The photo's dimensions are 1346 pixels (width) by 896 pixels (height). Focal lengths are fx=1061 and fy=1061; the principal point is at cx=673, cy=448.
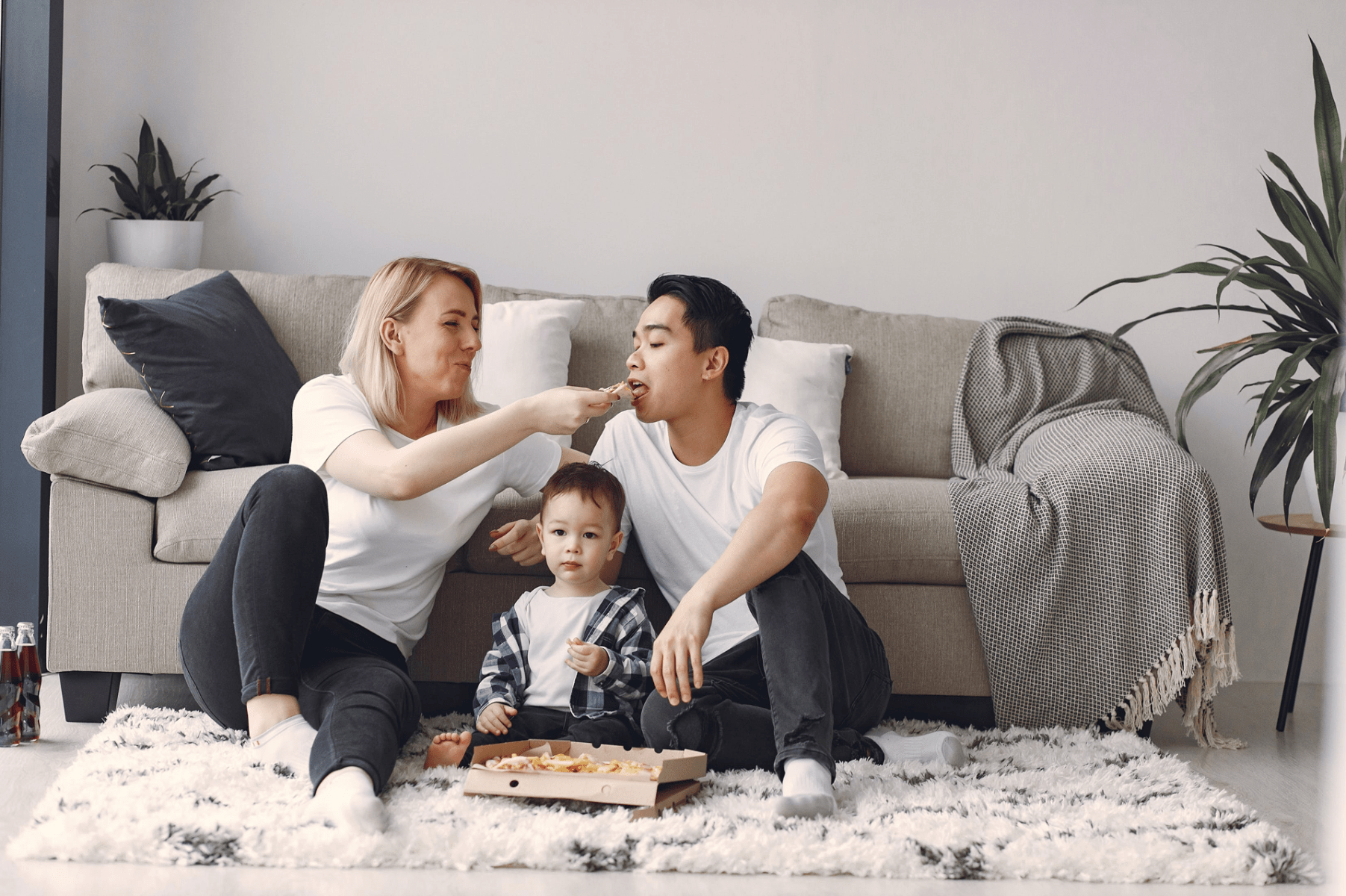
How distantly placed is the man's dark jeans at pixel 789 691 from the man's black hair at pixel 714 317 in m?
0.38

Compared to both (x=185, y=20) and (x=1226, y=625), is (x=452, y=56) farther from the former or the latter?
(x=1226, y=625)

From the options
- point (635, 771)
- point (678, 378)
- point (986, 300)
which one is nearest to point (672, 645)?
point (635, 771)

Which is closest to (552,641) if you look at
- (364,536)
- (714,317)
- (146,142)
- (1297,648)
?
(364,536)

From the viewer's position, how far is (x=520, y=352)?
244 centimetres

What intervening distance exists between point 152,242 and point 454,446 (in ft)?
5.16

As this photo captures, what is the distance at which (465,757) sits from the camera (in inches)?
60.9

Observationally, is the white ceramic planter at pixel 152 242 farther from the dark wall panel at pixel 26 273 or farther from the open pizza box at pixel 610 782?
the open pizza box at pixel 610 782

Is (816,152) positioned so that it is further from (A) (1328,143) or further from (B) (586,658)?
(B) (586,658)

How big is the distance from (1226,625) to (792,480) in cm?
93

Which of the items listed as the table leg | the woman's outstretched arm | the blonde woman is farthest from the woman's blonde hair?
the table leg

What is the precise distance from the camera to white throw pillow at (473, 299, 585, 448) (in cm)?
243

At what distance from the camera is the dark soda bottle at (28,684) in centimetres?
177

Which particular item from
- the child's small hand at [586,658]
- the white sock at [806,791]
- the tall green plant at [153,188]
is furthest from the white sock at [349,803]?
the tall green plant at [153,188]

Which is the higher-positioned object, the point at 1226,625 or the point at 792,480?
the point at 792,480
